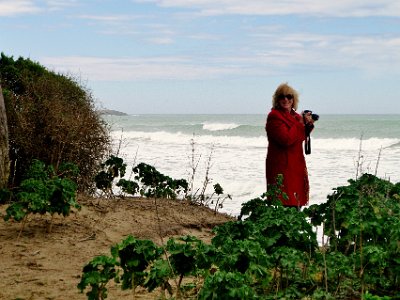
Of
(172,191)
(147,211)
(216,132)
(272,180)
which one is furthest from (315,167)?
(216,132)

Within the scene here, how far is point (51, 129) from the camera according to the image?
10930 mm

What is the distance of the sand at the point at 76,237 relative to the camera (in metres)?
6.27

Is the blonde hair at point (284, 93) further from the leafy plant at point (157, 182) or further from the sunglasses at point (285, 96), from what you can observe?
the leafy plant at point (157, 182)

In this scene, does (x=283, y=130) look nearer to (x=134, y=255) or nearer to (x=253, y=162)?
(x=134, y=255)

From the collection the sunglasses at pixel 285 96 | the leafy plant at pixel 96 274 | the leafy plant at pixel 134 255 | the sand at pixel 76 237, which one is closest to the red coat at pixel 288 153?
the sunglasses at pixel 285 96

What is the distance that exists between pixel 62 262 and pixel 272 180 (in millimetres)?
2597

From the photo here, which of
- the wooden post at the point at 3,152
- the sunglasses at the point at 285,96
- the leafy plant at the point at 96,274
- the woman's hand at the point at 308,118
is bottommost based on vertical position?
the leafy plant at the point at 96,274

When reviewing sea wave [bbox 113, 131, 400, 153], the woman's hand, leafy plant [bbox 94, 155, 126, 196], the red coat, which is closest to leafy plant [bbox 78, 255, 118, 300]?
the red coat

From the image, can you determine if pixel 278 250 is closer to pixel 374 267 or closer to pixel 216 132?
pixel 374 267

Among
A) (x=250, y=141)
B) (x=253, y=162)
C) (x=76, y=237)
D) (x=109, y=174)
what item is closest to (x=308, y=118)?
(x=76, y=237)

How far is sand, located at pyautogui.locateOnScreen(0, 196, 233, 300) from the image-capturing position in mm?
6273

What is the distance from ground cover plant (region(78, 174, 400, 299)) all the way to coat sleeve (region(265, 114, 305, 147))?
1433 mm

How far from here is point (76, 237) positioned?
8.06 metres

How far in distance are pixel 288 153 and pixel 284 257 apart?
9.81 ft
